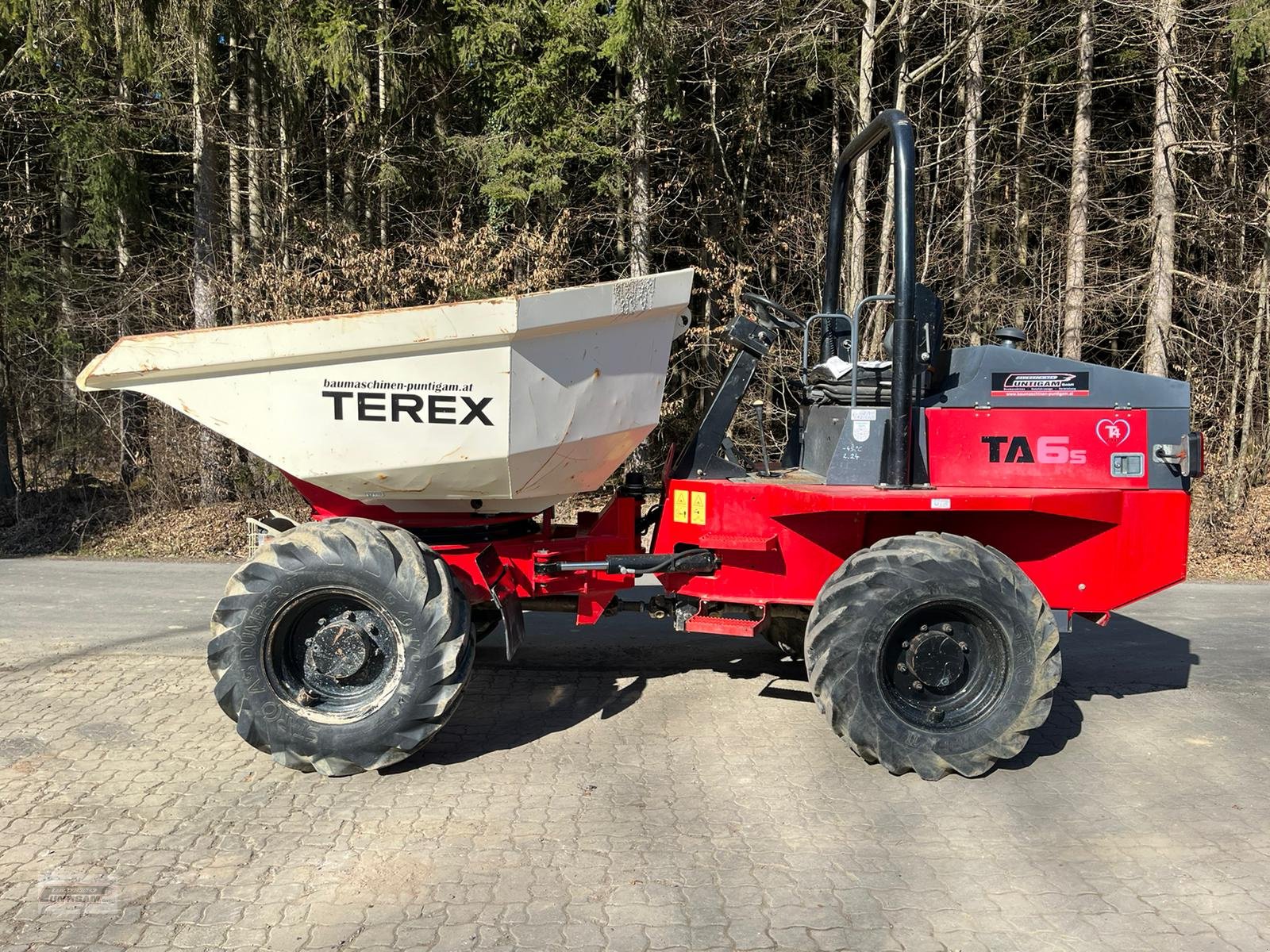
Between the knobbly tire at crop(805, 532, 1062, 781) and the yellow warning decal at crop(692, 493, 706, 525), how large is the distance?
842mm

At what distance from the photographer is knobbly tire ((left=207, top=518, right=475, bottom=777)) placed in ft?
15.2

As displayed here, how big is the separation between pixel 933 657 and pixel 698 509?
4.63ft

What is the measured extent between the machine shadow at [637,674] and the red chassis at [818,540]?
0.63m

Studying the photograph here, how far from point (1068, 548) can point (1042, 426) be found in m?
0.65

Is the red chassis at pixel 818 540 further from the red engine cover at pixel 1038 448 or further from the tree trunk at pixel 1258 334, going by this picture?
the tree trunk at pixel 1258 334

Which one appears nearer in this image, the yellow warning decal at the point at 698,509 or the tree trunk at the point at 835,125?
the yellow warning decal at the point at 698,509

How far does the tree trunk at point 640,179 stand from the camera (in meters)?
13.2

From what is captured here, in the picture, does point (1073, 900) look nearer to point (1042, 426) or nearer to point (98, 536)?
point (1042, 426)

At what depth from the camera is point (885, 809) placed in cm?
437

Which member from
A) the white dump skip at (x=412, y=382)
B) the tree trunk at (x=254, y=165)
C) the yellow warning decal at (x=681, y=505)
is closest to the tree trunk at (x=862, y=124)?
the tree trunk at (x=254, y=165)

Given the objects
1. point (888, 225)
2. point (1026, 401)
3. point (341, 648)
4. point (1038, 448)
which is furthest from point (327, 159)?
point (1038, 448)

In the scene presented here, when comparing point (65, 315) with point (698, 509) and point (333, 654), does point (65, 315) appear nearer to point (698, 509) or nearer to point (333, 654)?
point (333, 654)

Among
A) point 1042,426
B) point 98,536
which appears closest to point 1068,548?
point 1042,426

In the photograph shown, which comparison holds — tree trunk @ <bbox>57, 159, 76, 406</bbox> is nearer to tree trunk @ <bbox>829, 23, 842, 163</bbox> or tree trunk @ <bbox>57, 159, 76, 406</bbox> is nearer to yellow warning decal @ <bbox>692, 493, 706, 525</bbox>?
tree trunk @ <bbox>829, 23, 842, 163</bbox>
